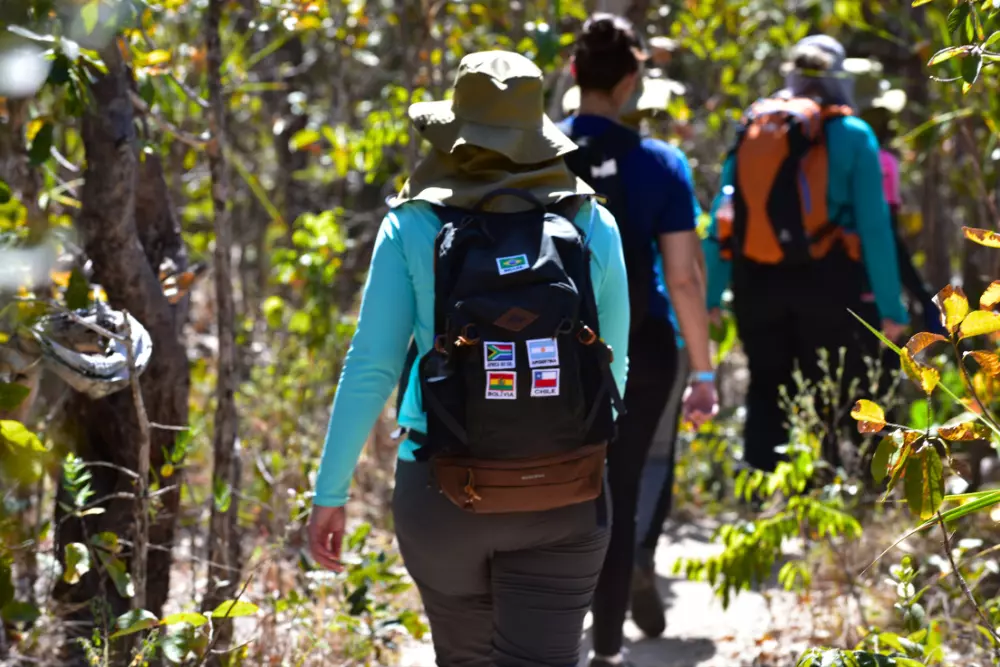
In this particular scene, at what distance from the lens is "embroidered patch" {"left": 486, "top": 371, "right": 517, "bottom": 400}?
2555 millimetres

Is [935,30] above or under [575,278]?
above

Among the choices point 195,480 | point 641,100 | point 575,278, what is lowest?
point 195,480

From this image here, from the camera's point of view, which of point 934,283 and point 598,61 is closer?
point 598,61

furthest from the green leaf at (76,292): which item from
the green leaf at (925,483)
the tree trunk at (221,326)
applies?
the green leaf at (925,483)

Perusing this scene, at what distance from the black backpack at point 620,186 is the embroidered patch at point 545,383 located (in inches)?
50.7

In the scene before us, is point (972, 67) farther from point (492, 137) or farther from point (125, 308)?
point (125, 308)

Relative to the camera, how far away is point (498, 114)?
280 centimetres

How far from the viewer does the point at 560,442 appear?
262 cm

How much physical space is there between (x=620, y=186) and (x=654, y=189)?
101 mm

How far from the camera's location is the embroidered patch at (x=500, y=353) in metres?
2.55

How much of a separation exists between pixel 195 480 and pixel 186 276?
2.57 metres

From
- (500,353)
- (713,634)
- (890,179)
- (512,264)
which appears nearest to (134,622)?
(500,353)

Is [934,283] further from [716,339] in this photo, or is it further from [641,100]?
[641,100]

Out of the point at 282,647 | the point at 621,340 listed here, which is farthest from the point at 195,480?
the point at 621,340
